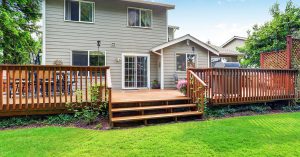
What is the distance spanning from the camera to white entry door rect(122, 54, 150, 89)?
11.0 m

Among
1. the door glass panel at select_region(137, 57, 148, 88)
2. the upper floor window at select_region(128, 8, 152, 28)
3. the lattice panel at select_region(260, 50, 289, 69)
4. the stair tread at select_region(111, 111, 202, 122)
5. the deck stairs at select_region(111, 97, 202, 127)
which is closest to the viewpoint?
the stair tread at select_region(111, 111, 202, 122)

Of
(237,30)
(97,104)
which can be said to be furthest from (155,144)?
(237,30)

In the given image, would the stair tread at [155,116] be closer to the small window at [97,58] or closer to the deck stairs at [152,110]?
the deck stairs at [152,110]

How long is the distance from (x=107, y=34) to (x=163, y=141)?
8040 mm

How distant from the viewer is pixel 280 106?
26.1ft

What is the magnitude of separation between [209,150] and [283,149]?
132 centimetres

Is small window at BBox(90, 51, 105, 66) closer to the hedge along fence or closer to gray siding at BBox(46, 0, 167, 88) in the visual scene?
gray siding at BBox(46, 0, 167, 88)

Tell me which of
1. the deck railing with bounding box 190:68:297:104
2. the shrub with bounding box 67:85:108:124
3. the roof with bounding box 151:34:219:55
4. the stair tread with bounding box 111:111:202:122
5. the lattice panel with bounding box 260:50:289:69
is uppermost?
the roof with bounding box 151:34:219:55

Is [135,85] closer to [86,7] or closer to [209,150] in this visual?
[86,7]

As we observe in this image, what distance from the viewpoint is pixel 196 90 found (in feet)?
21.3

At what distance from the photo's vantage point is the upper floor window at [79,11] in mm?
10188

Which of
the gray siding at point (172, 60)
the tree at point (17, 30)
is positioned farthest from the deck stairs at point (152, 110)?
the tree at point (17, 30)

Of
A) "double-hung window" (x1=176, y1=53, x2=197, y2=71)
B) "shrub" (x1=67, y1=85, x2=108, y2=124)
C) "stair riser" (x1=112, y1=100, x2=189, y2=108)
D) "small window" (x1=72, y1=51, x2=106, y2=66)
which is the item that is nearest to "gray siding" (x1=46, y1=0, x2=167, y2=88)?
"small window" (x1=72, y1=51, x2=106, y2=66)

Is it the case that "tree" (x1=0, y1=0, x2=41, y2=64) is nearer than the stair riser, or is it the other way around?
the stair riser
